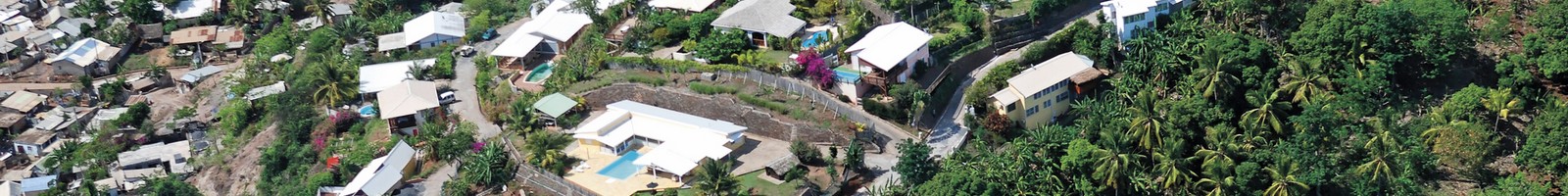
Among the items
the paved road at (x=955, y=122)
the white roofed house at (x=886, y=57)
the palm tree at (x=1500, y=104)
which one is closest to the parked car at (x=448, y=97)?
the white roofed house at (x=886, y=57)

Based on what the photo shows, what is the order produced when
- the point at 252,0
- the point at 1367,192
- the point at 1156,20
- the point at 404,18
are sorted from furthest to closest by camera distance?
1. the point at 252,0
2. the point at 404,18
3. the point at 1156,20
4. the point at 1367,192

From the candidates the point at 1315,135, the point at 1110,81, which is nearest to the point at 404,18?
the point at 1110,81

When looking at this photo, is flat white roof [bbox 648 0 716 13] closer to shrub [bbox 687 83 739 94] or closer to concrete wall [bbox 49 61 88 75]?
shrub [bbox 687 83 739 94]

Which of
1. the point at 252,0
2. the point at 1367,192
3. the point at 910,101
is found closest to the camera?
the point at 1367,192

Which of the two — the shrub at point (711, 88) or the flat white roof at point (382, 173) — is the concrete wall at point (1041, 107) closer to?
the shrub at point (711, 88)

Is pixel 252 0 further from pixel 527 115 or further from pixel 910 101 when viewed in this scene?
pixel 910 101

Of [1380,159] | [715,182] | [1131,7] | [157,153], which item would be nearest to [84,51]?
[157,153]
